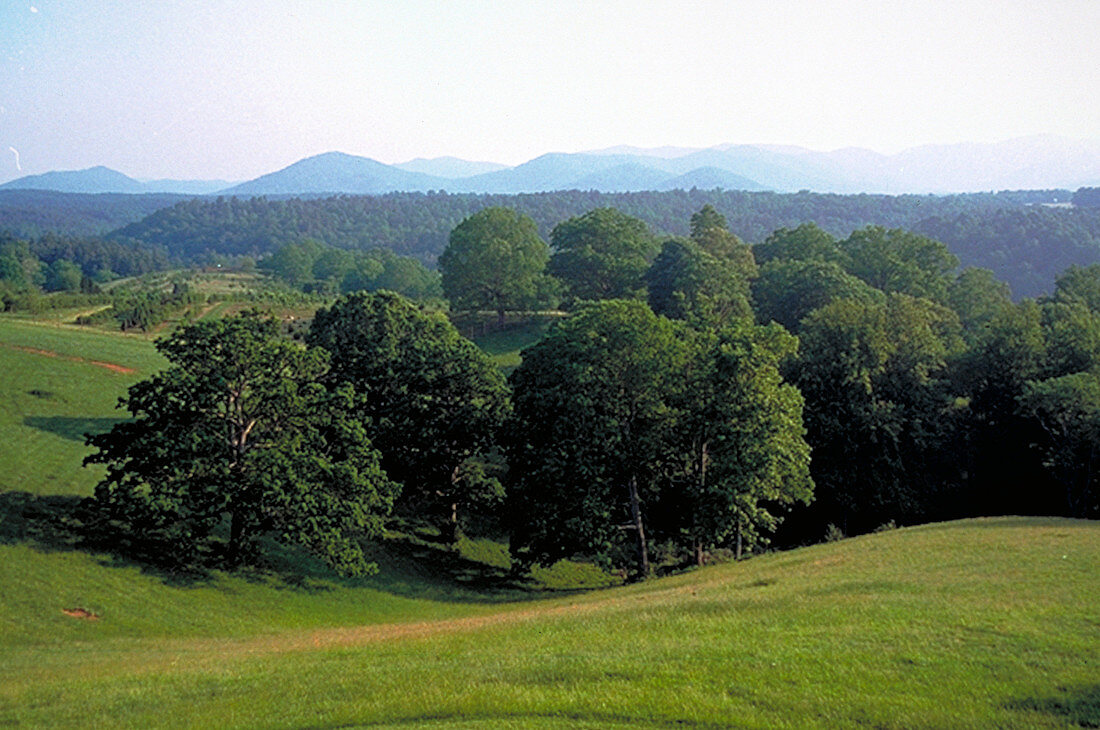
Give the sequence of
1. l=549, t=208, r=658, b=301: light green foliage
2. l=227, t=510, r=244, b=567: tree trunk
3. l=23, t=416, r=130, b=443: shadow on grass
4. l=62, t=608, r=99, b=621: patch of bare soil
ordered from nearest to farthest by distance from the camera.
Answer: l=62, t=608, r=99, b=621: patch of bare soil → l=227, t=510, r=244, b=567: tree trunk → l=23, t=416, r=130, b=443: shadow on grass → l=549, t=208, r=658, b=301: light green foliage

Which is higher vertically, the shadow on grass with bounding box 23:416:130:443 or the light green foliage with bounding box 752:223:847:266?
the light green foliage with bounding box 752:223:847:266

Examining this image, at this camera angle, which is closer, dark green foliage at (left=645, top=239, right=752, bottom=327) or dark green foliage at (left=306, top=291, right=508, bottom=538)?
dark green foliage at (left=306, top=291, right=508, bottom=538)

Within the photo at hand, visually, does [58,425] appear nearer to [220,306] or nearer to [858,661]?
[858,661]

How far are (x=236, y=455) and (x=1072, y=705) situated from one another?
35.5 meters

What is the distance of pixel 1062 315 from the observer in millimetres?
68562

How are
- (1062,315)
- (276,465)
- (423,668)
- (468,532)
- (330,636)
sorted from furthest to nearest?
(1062,315) < (468,532) < (276,465) < (330,636) < (423,668)

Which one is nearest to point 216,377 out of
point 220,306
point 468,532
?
point 468,532

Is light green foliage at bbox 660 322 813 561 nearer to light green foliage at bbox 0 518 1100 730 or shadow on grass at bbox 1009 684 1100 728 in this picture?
light green foliage at bbox 0 518 1100 730

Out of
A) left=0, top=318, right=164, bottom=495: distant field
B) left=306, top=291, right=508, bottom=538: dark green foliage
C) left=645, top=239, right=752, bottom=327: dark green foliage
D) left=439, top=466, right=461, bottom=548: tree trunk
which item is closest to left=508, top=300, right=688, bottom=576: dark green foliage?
left=306, top=291, right=508, bottom=538: dark green foliage

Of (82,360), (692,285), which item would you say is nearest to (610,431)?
(82,360)

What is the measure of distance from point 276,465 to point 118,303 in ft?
235

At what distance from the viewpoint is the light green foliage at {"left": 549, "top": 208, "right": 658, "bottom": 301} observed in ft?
314

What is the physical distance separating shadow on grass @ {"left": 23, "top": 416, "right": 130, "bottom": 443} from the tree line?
555 cm

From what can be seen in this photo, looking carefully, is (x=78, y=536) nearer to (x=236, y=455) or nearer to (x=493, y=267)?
(x=236, y=455)
